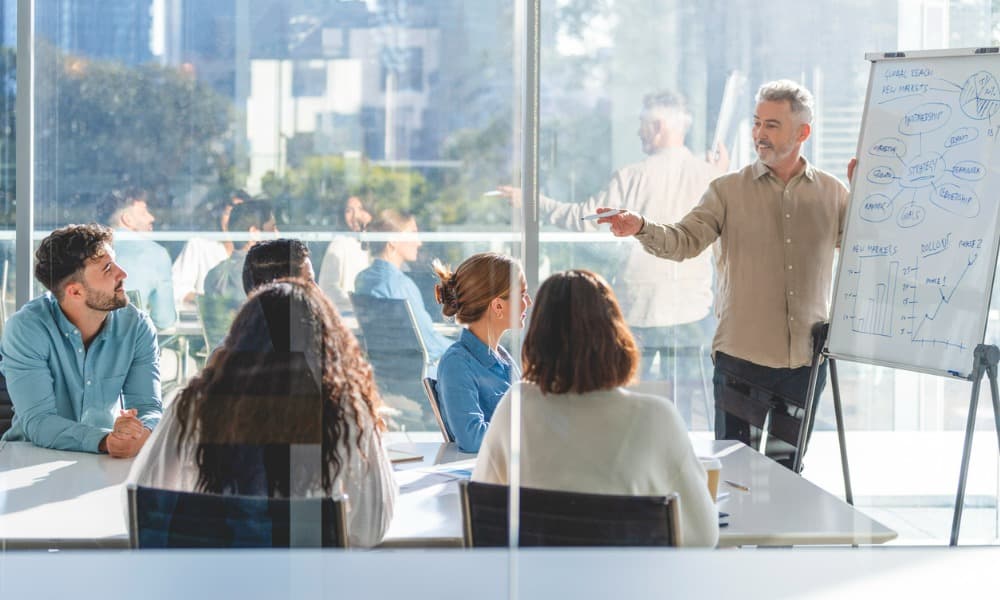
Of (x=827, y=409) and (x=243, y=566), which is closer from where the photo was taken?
(x=243, y=566)

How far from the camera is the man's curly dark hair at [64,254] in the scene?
9.03 feet

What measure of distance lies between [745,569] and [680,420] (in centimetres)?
49

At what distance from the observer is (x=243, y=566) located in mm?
2195

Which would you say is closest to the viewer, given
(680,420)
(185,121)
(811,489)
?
(680,420)

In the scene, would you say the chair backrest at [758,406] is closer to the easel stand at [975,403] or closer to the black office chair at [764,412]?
the black office chair at [764,412]

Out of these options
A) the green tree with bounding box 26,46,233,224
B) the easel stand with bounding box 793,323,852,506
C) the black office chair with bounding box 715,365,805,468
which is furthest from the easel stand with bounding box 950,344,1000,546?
the green tree with bounding box 26,46,233,224

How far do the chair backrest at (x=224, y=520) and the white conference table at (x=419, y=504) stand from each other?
95 mm

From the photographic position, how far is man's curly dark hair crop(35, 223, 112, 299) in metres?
2.75

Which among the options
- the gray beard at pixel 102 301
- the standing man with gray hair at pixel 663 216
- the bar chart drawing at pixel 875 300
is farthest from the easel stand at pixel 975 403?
the gray beard at pixel 102 301

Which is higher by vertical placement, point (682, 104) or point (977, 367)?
point (682, 104)

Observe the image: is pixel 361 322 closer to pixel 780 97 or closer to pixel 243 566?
pixel 243 566

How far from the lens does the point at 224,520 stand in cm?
205

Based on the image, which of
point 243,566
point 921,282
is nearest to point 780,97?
point 921,282

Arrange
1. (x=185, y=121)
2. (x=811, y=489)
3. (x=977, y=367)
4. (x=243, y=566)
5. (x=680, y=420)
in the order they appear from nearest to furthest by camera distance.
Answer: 1. (x=680, y=420)
2. (x=243, y=566)
3. (x=811, y=489)
4. (x=185, y=121)
5. (x=977, y=367)
